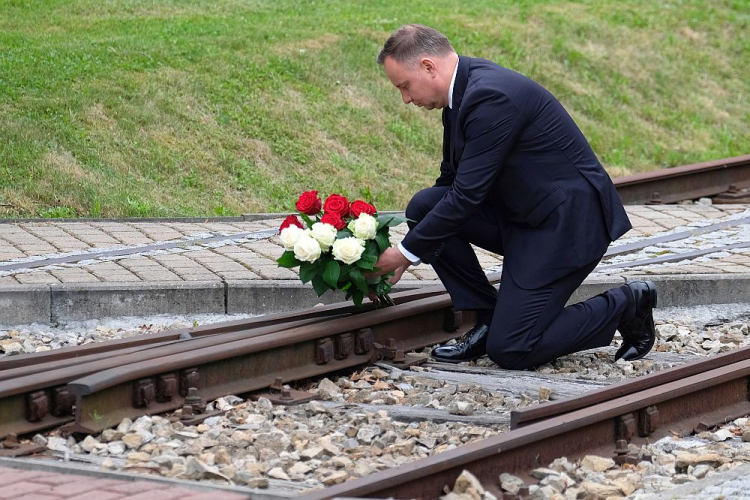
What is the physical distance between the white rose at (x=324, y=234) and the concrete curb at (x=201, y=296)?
1445 mm

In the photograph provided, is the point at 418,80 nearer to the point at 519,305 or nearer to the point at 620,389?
the point at 519,305

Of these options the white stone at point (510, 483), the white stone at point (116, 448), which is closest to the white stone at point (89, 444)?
the white stone at point (116, 448)

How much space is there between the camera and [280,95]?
12.5 metres

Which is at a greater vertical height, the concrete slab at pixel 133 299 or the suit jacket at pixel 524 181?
the suit jacket at pixel 524 181

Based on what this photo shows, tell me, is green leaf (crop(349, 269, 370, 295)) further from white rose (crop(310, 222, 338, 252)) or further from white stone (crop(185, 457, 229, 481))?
white stone (crop(185, 457, 229, 481))

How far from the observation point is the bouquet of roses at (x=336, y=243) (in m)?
5.50

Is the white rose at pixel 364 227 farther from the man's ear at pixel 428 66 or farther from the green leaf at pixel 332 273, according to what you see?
the man's ear at pixel 428 66

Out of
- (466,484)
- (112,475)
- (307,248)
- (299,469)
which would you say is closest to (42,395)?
(112,475)

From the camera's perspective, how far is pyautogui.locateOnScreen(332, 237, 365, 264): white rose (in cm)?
547

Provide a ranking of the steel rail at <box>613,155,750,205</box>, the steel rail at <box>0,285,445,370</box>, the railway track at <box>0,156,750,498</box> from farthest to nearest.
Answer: the steel rail at <box>613,155,750,205</box>
the steel rail at <box>0,285,445,370</box>
the railway track at <box>0,156,750,498</box>

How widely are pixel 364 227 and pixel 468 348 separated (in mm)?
864

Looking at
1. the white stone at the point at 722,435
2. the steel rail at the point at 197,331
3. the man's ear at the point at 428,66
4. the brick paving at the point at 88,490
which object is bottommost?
the white stone at the point at 722,435

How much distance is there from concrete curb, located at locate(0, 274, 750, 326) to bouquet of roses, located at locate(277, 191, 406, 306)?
1302 mm

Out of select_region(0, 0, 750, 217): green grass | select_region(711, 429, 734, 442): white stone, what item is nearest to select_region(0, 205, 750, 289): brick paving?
select_region(0, 0, 750, 217): green grass
